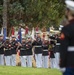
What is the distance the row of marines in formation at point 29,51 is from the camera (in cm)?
2081

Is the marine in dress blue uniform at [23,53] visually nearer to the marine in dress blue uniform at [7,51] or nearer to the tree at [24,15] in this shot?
the marine in dress blue uniform at [7,51]

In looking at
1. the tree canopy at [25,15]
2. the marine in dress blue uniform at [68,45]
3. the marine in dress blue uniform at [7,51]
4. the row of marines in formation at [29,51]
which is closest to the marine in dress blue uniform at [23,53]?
the row of marines in formation at [29,51]

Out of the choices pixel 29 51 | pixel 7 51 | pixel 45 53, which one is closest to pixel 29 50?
pixel 29 51

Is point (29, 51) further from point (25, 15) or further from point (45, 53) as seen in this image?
point (25, 15)

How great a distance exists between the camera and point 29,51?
20.9 meters

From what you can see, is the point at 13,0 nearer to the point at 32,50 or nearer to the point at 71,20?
the point at 32,50

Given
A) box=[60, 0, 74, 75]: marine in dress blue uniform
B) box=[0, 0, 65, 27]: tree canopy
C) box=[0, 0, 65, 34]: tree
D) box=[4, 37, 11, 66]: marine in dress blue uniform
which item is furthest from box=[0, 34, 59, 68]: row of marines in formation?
box=[60, 0, 74, 75]: marine in dress blue uniform

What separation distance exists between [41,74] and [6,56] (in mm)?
9225

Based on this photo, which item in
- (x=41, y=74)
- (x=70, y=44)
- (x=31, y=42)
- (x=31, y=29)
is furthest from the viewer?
(x=31, y=29)

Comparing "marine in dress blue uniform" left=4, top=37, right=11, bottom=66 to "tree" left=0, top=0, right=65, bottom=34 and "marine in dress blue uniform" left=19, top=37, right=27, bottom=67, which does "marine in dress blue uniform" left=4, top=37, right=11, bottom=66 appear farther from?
"tree" left=0, top=0, right=65, bottom=34

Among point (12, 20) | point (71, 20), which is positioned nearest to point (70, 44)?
point (71, 20)

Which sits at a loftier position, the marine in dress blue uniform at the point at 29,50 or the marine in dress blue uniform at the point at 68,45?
the marine in dress blue uniform at the point at 68,45

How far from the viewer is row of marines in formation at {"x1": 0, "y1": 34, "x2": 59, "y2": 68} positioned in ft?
68.3

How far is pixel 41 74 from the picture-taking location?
12891mm
